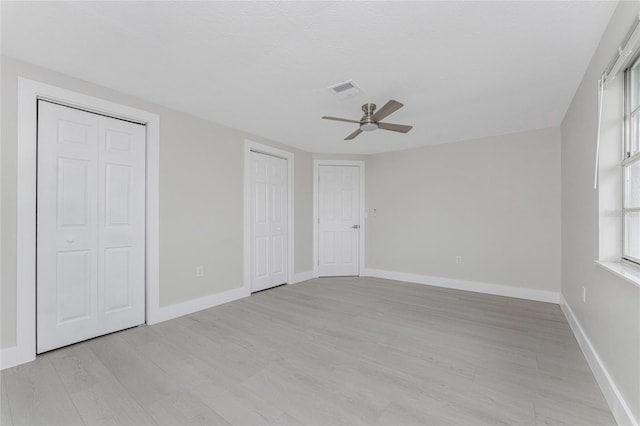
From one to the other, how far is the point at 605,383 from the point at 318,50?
2881mm

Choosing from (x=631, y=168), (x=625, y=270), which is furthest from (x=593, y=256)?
(x=631, y=168)

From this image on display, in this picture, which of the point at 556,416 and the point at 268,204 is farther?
the point at 268,204

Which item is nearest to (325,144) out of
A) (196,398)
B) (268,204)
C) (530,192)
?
(268,204)

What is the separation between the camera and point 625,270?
64.6 inches

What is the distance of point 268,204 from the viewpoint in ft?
14.9

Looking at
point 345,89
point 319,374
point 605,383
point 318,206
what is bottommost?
point 319,374

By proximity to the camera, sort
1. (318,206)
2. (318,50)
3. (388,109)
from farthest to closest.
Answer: (318,206)
(388,109)
(318,50)

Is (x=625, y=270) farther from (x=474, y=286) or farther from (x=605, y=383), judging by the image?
(x=474, y=286)

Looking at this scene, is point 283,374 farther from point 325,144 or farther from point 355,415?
point 325,144

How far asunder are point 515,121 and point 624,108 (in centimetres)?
194

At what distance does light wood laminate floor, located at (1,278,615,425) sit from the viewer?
1.66 metres

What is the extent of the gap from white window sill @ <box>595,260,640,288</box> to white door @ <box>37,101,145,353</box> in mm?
3826

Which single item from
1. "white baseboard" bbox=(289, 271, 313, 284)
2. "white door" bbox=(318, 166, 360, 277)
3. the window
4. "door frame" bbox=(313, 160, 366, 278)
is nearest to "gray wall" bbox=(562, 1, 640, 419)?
the window

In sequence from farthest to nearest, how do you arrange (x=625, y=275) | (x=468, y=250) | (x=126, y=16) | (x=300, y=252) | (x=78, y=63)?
1. (x=300, y=252)
2. (x=468, y=250)
3. (x=78, y=63)
4. (x=126, y=16)
5. (x=625, y=275)
